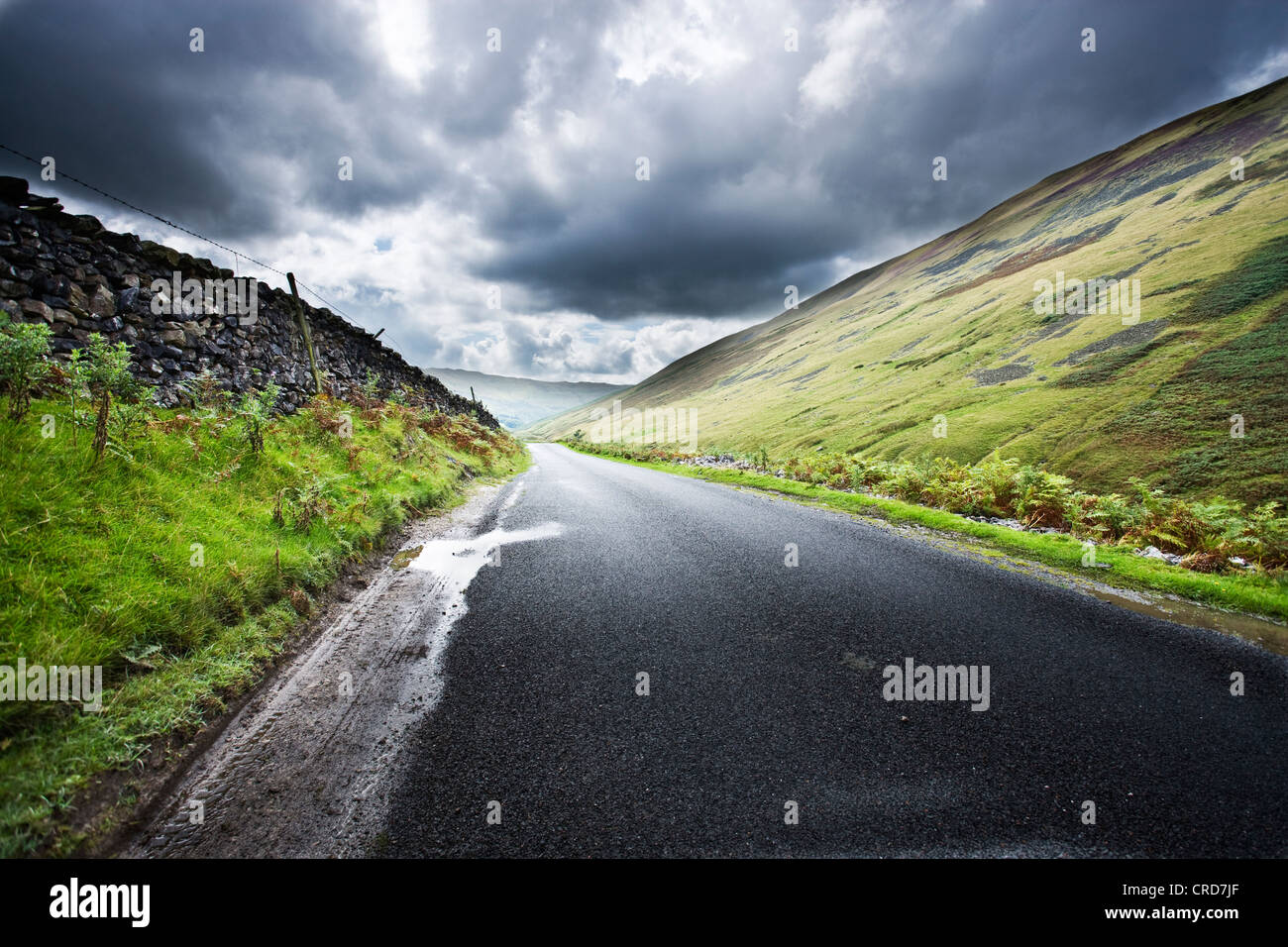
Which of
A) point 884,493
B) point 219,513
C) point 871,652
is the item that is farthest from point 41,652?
point 884,493

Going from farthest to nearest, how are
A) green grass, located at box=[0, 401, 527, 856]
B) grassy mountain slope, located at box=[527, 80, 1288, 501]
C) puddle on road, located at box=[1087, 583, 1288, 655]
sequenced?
grassy mountain slope, located at box=[527, 80, 1288, 501]
puddle on road, located at box=[1087, 583, 1288, 655]
green grass, located at box=[0, 401, 527, 856]

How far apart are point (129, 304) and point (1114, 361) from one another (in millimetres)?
34049

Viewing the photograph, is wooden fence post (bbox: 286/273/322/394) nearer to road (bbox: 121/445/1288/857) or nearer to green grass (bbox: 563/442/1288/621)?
road (bbox: 121/445/1288/857)

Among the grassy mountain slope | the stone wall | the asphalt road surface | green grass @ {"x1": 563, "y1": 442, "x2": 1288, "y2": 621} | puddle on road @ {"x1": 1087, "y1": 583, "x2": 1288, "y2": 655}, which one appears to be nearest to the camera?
the asphalt road surface

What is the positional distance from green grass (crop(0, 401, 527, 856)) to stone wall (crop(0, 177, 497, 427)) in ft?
7.57

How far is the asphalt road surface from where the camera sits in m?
2.55

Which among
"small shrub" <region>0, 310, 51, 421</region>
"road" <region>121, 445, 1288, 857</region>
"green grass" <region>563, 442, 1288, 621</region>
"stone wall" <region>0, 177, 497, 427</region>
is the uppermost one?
"stone wall" <region>0, 177, 497, 427</region>

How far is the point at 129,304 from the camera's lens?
8234 millimetres

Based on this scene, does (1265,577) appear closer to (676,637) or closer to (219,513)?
(676,637)

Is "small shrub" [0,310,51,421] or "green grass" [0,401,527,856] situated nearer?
"green grass" [0,401,527,856]

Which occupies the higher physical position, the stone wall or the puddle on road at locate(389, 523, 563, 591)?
the stone wall

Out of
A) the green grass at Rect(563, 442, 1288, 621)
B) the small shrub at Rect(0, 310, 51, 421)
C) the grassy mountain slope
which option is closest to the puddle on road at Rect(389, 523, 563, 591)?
the small shrub at Rect(0, 310, 51, 421)

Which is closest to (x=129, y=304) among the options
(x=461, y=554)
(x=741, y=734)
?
(x=461, y=554)

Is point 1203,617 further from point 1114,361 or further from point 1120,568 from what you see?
point 1114,361
